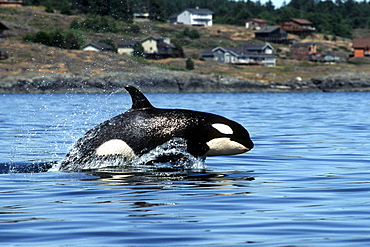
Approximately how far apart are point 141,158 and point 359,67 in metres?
118

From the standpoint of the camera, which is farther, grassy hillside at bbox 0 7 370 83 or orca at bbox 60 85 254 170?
grassy hillside at bbox 0 7 370 83

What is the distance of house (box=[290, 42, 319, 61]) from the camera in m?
134

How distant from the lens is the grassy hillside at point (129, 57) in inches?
3486

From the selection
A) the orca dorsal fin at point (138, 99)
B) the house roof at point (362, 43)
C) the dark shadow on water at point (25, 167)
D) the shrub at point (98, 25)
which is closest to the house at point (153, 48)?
the shrub at point (98, 25)

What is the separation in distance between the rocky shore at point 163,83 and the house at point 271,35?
50820mm

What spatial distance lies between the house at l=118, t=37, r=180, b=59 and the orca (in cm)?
10315

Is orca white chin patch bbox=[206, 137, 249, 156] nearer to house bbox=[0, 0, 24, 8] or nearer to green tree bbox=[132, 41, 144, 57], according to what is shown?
green tree bbox=[132, 41, 144, 57]

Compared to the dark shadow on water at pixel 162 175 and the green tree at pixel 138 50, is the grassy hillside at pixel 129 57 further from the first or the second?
the dark shadow on water at pixel 162 175

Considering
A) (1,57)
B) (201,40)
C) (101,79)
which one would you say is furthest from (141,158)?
(201,40)

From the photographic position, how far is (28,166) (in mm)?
12766

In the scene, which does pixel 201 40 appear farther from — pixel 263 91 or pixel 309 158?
pixel 309 158

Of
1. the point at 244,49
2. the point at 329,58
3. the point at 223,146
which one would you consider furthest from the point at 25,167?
the point at 329,58

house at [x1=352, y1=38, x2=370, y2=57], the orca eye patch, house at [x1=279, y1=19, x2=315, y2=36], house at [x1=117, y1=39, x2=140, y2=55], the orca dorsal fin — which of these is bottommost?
house at [x1=352, y1=38, x2=370, y2=57]

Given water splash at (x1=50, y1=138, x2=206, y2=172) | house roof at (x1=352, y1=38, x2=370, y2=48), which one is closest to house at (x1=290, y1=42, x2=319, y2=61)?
house roof at (x1=352, y1=38, x2=370, y2=48)
